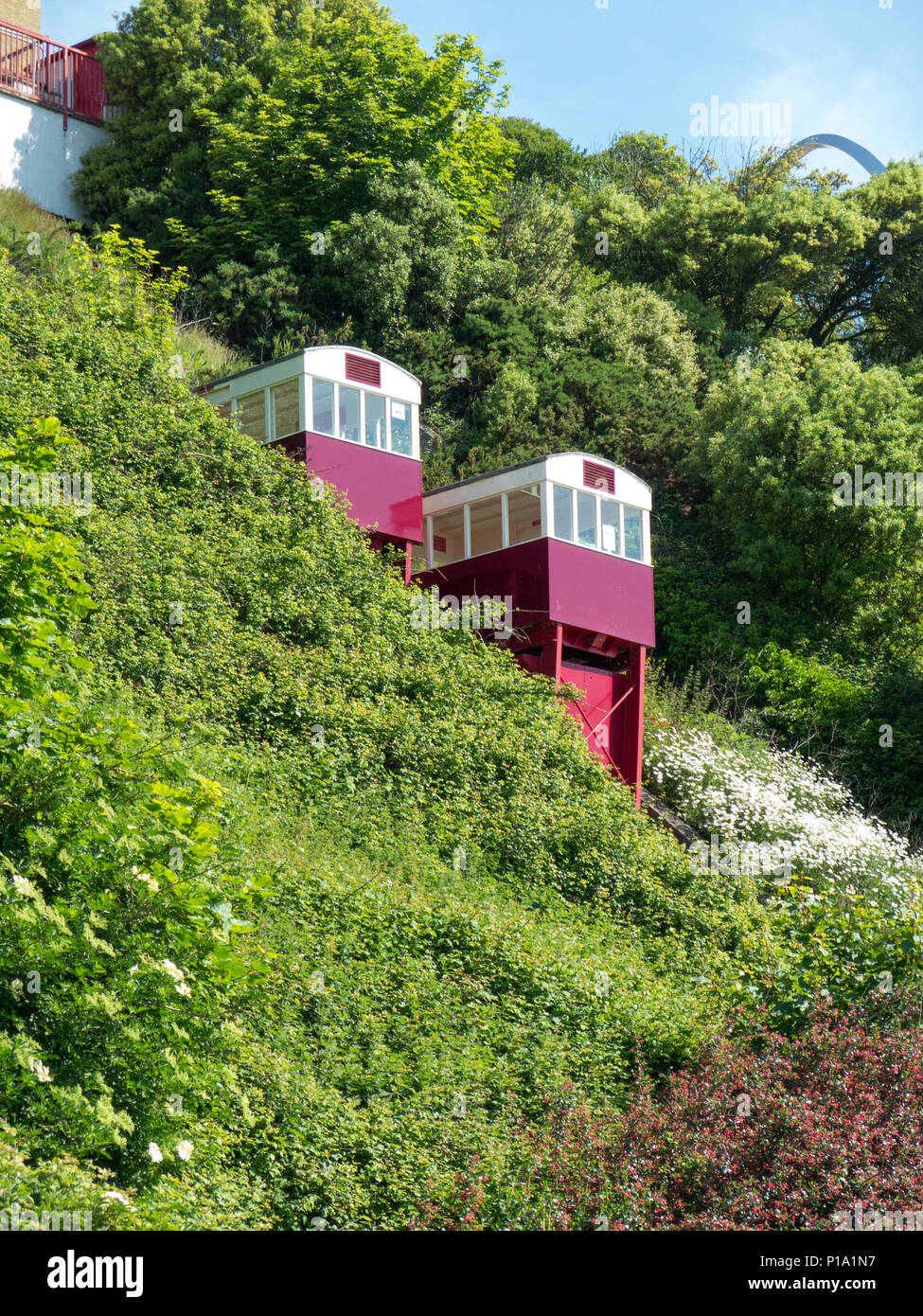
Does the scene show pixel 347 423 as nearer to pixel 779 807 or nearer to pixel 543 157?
pixel 779 807

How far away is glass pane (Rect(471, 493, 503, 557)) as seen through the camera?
83.1 ft

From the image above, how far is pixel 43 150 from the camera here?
113 ft

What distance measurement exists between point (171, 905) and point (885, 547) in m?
22.9

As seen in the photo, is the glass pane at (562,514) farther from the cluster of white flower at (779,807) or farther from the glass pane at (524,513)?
the cluster of white flower at (779,807)

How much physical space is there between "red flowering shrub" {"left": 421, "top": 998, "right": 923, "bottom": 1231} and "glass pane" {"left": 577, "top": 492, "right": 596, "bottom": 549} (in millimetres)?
13675

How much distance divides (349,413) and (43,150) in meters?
14.8

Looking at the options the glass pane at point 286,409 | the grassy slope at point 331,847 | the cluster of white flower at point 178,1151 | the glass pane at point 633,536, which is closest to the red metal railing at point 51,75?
the grassy slope at point 331,847

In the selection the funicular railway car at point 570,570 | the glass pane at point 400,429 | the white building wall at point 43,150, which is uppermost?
the white building wall at point 43,150

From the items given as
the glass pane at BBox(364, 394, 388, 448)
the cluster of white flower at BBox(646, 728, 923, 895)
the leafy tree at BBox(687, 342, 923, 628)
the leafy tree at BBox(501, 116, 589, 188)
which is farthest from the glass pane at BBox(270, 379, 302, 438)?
the leafy tree at BBox(501, 116, 589, 188)

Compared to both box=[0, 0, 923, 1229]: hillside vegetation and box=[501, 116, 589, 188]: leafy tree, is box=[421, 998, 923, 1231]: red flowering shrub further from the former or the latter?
box=[501, 116, 589, 188]: leafy tree

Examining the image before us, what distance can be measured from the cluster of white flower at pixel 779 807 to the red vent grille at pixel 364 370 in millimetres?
7428

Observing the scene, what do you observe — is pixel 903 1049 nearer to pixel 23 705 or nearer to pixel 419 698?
pixel 23 705

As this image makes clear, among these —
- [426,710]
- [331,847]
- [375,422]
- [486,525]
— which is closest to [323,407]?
[375,422]

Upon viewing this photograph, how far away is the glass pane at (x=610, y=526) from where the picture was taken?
24984mm
